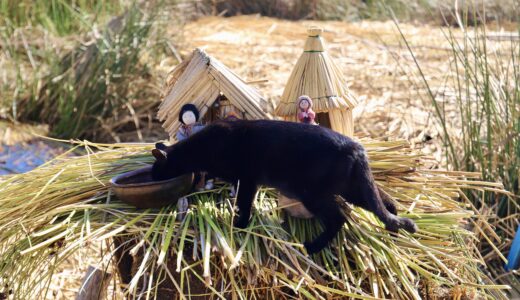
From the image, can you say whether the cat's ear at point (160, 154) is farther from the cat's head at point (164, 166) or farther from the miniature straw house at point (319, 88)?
the miniature straw house at point (319, 88)

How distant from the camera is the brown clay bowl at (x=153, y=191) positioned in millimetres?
3561

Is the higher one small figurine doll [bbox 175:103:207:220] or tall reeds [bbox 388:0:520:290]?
small figurine doll [bbox 175:103:207:220]

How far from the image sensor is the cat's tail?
346 cm

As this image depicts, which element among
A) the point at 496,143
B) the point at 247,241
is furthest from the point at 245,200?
the point at 496,143

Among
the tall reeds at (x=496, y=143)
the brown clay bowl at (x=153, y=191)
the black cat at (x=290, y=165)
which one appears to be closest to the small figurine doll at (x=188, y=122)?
the black cat at (x=290, y=165)

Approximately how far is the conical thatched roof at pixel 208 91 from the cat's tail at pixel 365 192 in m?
0.70

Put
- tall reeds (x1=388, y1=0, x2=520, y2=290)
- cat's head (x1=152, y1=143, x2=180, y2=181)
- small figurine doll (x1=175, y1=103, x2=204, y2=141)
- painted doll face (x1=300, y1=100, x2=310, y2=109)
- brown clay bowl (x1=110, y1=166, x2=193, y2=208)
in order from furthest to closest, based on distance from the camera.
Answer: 1. tall reeds (x1=388, y1=0, x2=520, y2=290)
2. small figurine doll (x1=175, y1=103, x2=204, y2=141)
3. painted doll face (x1=300, y1=100, x2=310, y2=109)
4. cat's head (x1=152, y1=143, x2=180, y2=181)
5. brown clay bowl (x1=110, y1=166, x2=193, y2=208)

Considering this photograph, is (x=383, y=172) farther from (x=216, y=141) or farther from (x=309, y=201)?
(x=216, y=141)

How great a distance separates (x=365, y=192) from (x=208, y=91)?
101 cm

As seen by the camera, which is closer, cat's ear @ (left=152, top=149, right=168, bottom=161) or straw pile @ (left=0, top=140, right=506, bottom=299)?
straw pile @ (left=0, top=140, right=506, bottom=299)

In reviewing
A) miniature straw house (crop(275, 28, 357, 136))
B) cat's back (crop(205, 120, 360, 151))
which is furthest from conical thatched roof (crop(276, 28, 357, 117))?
cat's back (crop(205, 120, 360, 151))

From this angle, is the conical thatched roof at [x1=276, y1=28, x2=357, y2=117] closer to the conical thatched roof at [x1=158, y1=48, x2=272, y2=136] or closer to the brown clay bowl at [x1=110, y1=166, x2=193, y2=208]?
the conical thatched roof at [x1=158, y1=48, x2=272, y2=136]

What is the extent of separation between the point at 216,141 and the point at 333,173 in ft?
1.92

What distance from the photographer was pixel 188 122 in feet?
12.9
